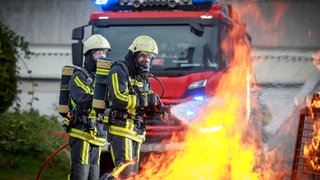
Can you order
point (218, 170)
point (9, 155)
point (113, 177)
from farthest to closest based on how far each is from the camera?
point (9, 155) → point (218, 170) → point (113, 177)

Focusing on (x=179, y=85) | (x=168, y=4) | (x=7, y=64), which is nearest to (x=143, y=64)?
(x=179, y=85)

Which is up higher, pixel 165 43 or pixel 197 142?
pixel 165 43

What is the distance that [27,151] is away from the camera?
40.1 feet

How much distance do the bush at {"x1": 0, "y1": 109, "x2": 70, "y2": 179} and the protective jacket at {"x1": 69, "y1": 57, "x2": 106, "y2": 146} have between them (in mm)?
2954

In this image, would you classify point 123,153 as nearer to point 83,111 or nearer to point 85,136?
point 85,136

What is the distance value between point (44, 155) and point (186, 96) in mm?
3072

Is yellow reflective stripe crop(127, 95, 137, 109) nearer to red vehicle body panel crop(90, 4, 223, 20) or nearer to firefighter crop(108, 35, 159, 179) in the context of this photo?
firefighter crop(108, 35, 159, 179)

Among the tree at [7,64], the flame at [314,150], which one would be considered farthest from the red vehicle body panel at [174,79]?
the flame at [314,150]

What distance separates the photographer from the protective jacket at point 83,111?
8.39 meters

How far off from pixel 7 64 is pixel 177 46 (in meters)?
3.48

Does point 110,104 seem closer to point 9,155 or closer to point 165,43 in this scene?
point 165,43

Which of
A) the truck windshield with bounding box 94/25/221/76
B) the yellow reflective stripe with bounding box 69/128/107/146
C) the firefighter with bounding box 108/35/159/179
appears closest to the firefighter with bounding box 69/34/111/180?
the yellow reflective stripe with bounding box 69/128/107/146

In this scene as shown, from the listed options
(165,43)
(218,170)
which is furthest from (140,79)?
(165,43)

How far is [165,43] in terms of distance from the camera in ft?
36.5
